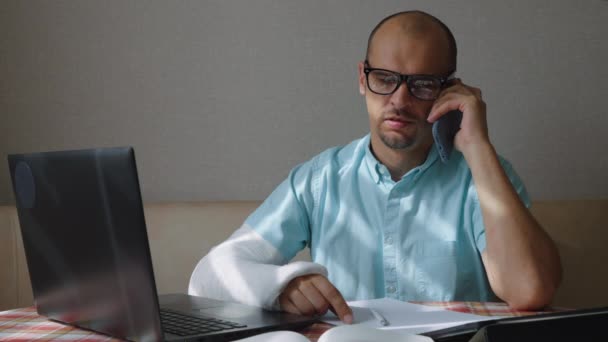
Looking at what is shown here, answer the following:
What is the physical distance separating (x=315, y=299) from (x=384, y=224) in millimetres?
590

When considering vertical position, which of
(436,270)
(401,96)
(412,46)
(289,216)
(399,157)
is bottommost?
(436,270)

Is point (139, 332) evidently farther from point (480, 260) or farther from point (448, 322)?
point (480, 260)

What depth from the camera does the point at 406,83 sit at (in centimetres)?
159

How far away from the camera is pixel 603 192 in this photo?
2.15 metres

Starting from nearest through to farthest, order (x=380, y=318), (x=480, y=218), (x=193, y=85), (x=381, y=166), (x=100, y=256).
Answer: (x=100, y=256), (x=380, y=318), (x=480, y=218), (x=381, y=166), (x=193, y=85)

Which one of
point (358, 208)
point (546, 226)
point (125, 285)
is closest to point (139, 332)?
point (125, 285)

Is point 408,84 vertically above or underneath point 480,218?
above

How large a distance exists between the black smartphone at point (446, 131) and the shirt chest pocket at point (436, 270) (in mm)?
196

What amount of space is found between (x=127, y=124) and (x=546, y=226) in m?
1.25

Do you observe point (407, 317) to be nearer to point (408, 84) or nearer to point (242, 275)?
point (242, 275)

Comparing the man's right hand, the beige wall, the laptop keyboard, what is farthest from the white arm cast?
the beige wall

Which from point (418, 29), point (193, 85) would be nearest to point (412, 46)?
point (418, 29)

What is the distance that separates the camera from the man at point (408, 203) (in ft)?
4.85

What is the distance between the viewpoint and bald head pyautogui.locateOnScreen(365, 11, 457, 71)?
1.67 meters
